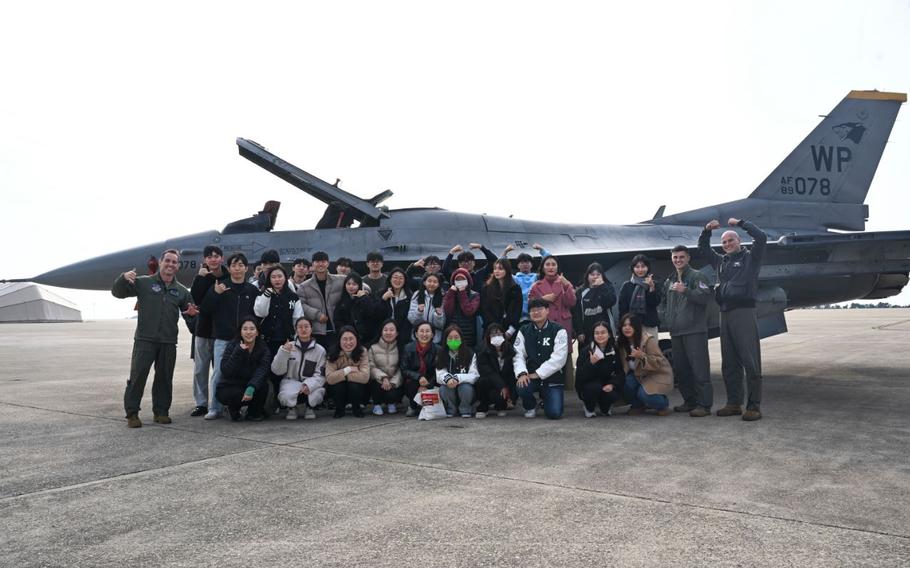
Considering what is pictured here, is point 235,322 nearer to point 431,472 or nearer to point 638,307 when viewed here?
point 431,472

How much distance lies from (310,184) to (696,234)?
7963 mm

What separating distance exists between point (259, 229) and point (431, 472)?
8.53 metres

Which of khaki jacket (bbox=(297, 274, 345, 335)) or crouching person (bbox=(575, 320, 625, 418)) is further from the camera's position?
khaki jacket (bbox=(297, 274, 345, 335))

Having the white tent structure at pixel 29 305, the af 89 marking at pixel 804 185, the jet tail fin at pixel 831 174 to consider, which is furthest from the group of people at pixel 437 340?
the white tent structure at pixel 29 305

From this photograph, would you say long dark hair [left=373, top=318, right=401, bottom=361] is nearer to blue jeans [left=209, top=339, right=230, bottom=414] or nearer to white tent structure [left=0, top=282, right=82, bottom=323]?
blue jeans [left=209, top=339, right=230, bottom=414]

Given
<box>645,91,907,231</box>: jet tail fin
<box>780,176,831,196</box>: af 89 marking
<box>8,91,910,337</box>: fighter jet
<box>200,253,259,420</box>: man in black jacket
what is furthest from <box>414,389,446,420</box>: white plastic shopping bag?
<box>780,176,831,196</box>: af 89 marking

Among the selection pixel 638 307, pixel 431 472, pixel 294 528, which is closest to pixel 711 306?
pixel 638 307

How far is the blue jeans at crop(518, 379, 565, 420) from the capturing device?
6582 millimetres

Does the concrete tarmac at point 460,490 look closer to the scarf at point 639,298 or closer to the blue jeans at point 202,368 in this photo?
the blue jeans at point 202,368

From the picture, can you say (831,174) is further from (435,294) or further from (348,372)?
(348,372)

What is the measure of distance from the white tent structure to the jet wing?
6206 centimetres

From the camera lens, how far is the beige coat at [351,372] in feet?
22.3

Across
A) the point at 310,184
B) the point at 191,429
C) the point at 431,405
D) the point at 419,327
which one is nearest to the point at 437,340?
the point at 419,327

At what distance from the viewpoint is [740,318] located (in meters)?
6.55
